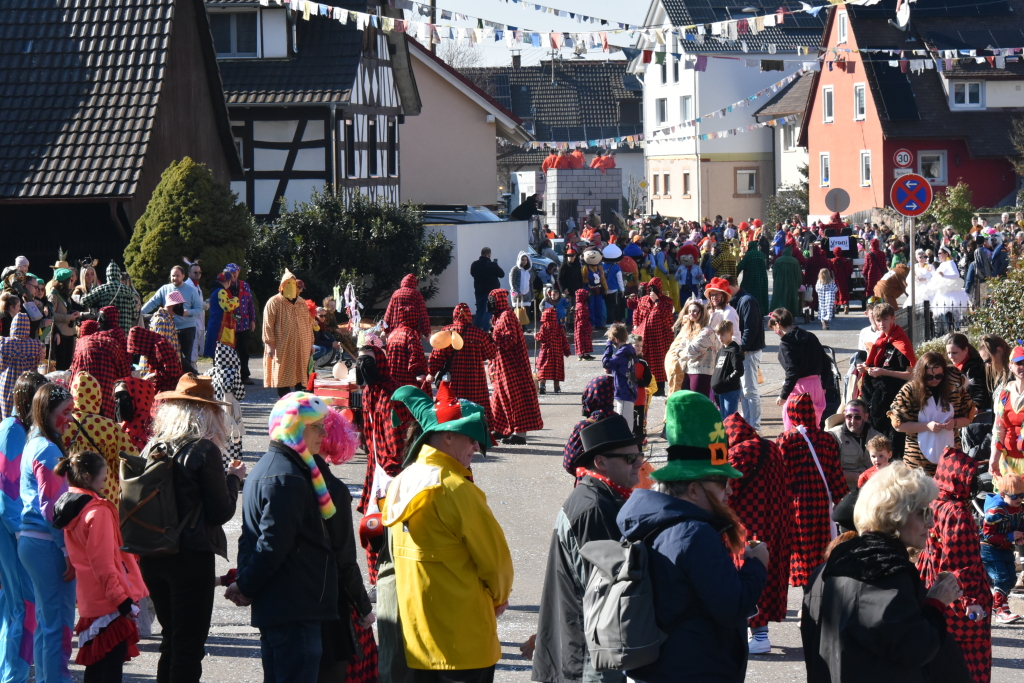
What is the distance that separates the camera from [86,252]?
23.2 meters

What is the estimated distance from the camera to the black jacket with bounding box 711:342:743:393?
1281 cm

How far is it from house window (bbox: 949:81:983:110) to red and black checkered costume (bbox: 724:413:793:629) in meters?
47.2

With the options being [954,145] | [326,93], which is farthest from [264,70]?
[954,145]

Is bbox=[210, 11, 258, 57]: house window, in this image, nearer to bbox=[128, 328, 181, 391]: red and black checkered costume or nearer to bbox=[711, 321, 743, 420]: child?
bbox=[711, 321, 743, 420]: child

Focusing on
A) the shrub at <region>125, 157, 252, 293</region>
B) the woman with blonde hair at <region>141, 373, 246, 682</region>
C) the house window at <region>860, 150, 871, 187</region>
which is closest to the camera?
the woman with blonde hair at <region>141, 373, 246, 682</region>

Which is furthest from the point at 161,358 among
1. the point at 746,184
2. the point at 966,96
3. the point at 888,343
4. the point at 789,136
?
the point at 746,184

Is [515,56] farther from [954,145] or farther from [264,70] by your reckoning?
[264,70]

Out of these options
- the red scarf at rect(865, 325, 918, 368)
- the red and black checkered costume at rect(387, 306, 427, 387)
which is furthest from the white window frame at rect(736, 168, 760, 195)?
the red and black checkered costume at rect(387, 306, 427, 387)

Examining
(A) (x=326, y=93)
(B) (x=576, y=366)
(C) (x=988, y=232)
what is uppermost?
(A) (x=326, y=93)

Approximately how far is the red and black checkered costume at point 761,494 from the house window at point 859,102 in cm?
4756

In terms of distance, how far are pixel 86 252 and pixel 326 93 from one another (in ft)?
20.8

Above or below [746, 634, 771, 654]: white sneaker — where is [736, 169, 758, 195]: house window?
above

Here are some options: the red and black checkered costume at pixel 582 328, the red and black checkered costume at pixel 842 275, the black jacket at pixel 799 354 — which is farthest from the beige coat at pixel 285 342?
the red and black checkered costume at pixel 842 275

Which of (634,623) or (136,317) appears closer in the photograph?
(634,623)
